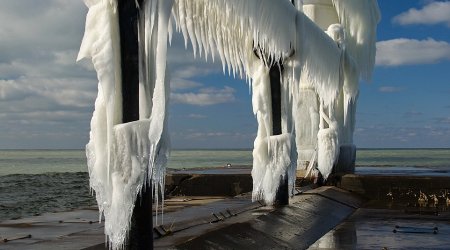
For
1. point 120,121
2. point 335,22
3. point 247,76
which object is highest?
point 335,22

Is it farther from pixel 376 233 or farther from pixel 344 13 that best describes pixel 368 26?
pixel 376 233

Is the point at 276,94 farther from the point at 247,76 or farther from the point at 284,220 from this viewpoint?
the point at 284,220

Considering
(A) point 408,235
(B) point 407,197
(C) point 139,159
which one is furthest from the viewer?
(B) point 407,197

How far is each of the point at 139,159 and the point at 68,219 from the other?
7.30m

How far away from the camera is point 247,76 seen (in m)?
11.8

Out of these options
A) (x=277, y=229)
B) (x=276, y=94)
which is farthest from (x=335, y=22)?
(x=277, y=229)

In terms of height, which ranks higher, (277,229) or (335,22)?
(335,22)

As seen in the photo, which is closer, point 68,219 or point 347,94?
point 68,219

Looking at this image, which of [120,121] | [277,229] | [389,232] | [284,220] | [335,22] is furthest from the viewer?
[335,22]

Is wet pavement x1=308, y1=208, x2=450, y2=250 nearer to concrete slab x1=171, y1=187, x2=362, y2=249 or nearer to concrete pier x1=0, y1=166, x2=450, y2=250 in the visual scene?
concrete pier x1=0, y1=166, x2=450, y2=250

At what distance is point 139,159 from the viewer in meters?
5.97

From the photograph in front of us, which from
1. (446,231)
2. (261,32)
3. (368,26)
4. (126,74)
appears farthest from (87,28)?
(368,26)

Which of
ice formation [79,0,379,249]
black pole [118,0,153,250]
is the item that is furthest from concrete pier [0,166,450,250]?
black pole [118,0,153,250]

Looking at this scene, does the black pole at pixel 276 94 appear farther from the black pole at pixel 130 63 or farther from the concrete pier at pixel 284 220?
the black pole at pixel 130 63
